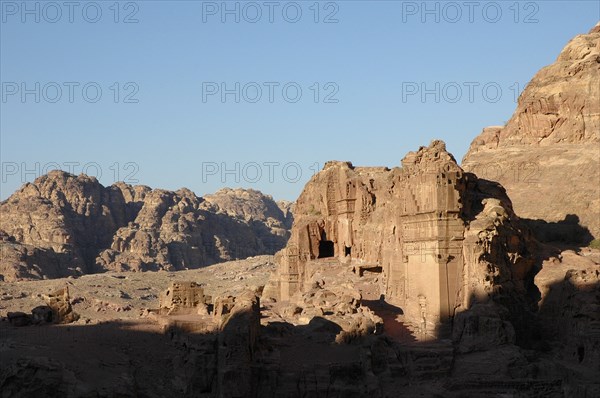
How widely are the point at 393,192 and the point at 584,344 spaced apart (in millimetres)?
13278

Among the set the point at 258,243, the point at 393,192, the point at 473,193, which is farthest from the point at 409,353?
the point at 258,243

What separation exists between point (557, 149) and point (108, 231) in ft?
209

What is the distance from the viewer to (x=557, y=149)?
5841cm

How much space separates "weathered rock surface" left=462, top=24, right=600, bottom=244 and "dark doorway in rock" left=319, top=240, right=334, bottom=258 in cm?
1238

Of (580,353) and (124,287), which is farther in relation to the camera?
(124,287)

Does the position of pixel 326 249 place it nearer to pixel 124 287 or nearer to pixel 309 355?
pixel 309 355

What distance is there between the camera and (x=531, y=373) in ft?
98.6

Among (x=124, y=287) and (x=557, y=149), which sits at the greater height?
(x=557, y=149)

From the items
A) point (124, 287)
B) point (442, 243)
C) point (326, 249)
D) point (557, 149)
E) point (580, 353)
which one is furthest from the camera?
point (124, 287)

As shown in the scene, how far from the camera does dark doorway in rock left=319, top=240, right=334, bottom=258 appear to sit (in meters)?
52.2

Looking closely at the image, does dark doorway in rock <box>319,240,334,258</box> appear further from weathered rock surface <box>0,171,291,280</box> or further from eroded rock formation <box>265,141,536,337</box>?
weathered rock surface <box>0,171,291,280</box>

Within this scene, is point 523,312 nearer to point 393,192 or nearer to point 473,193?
point 473,193

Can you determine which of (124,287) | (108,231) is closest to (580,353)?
(124,287)

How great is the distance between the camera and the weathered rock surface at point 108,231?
297 feet
